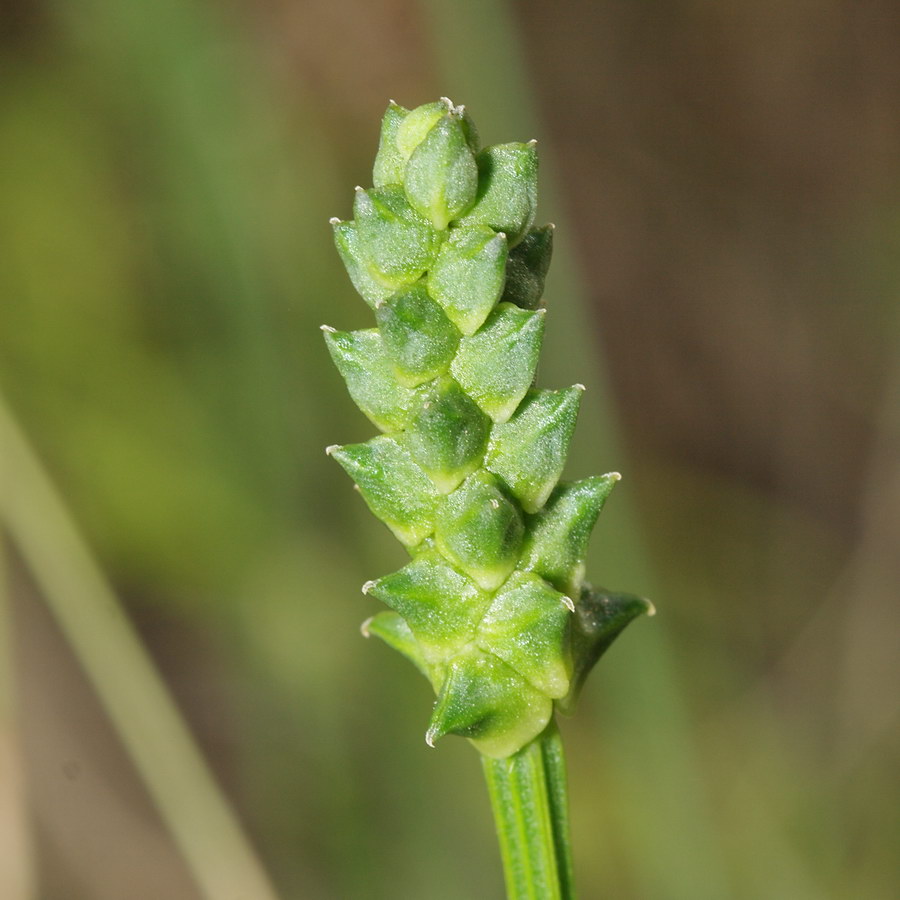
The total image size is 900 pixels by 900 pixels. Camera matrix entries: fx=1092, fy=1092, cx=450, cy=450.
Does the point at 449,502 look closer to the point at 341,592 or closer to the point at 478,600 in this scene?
the point at 478,600

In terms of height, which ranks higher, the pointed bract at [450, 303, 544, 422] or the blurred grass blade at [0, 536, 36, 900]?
the pointed bract at [450, 303, 544, 422]

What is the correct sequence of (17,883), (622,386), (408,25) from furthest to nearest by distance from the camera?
(622,386), (408,25), (17,883)

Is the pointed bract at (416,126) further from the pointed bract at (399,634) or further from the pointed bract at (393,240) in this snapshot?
the pointed bract at (399,634)

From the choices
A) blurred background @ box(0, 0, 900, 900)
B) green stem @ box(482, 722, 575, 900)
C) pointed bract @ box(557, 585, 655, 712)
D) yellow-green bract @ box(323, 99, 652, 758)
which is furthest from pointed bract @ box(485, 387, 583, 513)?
blurred background @ box(0, 0, 900, 900)

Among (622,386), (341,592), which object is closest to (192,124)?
(341,592)

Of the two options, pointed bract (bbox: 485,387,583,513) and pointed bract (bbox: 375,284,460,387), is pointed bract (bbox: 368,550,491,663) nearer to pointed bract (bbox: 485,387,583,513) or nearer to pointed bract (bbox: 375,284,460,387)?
pointed bract (bbox: 485,387,583,513)

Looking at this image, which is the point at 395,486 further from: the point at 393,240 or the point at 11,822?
the point at 11,822
